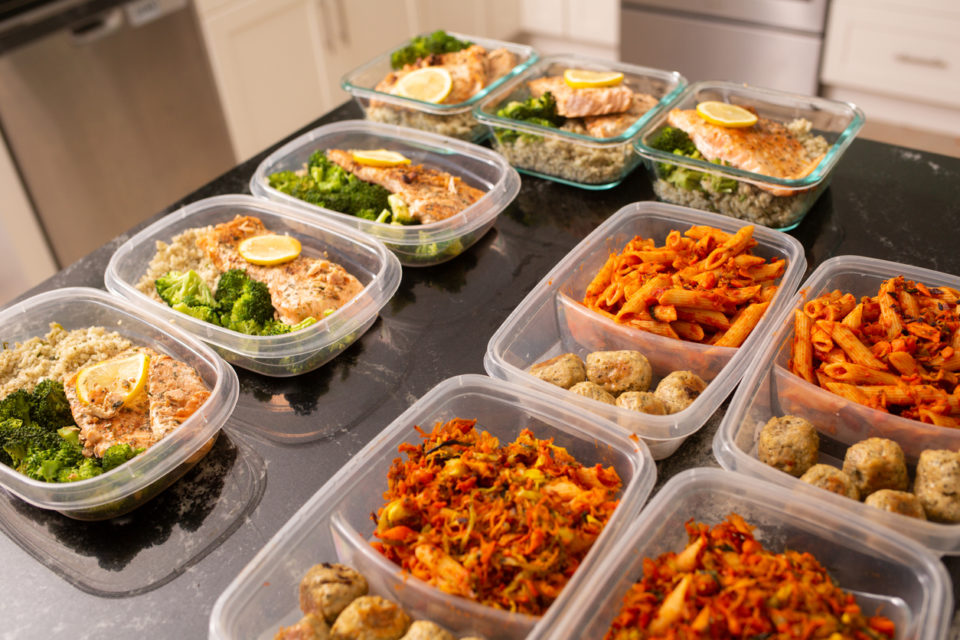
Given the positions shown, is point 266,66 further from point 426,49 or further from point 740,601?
point 740,601

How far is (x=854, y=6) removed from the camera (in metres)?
4.24

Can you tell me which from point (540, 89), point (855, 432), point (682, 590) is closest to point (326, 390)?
point (682, 590)

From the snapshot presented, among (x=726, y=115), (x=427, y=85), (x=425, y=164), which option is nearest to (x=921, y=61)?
(x=726, y=115)

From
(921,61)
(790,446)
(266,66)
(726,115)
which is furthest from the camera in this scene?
(266,66)

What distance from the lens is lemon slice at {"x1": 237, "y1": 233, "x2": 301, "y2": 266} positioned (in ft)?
7.15

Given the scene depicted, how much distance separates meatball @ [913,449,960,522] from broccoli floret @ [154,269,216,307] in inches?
65.1

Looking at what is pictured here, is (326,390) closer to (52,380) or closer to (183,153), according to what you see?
(52,380)

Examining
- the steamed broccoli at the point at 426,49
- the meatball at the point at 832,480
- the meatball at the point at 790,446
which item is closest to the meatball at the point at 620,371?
the meatball at the point at 790,446

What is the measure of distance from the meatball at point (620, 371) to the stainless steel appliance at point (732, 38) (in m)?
3.43

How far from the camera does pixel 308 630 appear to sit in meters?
1.32

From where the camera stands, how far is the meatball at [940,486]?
1.39 m

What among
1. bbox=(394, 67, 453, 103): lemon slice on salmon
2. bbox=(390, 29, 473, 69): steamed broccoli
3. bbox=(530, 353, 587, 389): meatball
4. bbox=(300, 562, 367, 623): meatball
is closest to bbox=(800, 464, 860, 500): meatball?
bbox=(530, 353, 587, 389): meatball

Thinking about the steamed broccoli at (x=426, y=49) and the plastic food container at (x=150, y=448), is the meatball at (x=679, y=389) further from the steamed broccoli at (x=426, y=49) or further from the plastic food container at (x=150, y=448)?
the steamed broccoli at (x=426, y=49)

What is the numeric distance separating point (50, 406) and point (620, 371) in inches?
50.3
